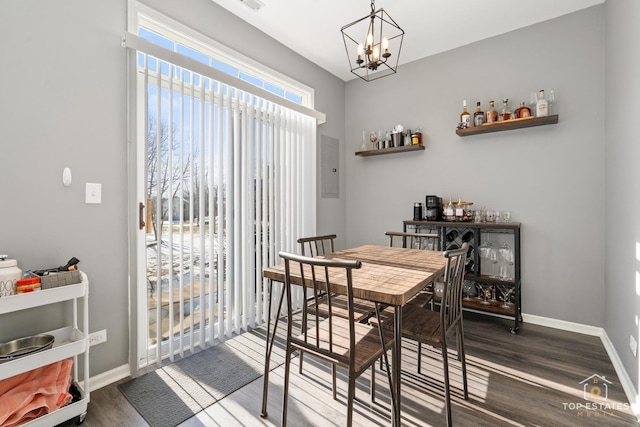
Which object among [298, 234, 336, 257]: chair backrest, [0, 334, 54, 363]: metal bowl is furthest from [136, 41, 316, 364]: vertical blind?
[0, 334, 54, 363]: metal bowl

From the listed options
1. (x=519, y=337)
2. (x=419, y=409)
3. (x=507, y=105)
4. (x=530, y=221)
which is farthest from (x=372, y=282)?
(x=507, y=105)

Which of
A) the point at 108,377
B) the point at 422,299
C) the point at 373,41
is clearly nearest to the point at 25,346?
the point at 108,377

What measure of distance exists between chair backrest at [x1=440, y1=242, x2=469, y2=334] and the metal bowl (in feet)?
6.67

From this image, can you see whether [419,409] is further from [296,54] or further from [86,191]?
[296,54]

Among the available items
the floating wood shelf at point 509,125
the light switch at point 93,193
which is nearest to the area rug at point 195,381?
the light switch at point 93,193

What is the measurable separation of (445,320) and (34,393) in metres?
2.13

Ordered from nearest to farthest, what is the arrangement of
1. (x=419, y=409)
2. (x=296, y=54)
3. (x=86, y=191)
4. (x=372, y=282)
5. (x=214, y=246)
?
1. (x=372, y=282)
2. (x=419, y=409)
3. (x=86, y=191)
4. (x=214, y=246)
5. (x=296, y=54)

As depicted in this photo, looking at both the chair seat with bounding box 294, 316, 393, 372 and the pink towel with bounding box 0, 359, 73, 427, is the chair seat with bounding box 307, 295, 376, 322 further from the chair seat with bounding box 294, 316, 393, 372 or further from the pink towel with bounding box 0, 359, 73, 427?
the pink towel with bounding box 0, 359, 73, 427

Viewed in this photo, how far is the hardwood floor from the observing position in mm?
1618

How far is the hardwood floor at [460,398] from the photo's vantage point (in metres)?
1.62

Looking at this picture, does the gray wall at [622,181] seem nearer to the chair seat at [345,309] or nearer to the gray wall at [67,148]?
the chair seat at [345,309]

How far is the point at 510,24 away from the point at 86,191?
12.8 feet

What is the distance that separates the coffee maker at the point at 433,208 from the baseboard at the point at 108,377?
119 inches

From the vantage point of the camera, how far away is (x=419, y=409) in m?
1.70
